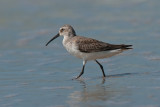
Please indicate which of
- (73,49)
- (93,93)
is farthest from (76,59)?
(93,93)

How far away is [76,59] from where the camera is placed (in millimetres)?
16406

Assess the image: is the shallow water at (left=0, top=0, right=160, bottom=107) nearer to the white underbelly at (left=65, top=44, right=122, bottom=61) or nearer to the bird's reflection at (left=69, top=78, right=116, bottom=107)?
the bird's reflection at (left=69, top=78, right=116, bottom=107)

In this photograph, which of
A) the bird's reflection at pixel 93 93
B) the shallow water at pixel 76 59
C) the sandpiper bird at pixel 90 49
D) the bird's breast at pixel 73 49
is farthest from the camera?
the bird's breast at pixel 73 49

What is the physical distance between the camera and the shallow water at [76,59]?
1108 cm

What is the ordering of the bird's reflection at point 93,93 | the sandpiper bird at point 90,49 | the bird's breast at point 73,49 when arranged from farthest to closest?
the bird's breast at point 73,49
the sandpiper bird at point 90,49
the bird's reflection at point 93,93

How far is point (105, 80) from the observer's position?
42.9ft

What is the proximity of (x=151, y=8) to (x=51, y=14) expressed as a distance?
3558 millimetres

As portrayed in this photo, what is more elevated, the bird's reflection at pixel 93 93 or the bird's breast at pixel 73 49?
the bird's breast at pixel 73 49

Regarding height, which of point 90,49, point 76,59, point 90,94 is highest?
point 90,49

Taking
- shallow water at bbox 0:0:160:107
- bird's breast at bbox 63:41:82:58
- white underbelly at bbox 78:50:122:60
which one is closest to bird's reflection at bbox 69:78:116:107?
shallow water at bbox 0:0:160:107

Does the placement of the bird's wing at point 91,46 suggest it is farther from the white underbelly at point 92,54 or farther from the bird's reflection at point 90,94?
the bird's reflection at point 90,94

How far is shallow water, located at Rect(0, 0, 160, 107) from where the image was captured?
36.3 feet

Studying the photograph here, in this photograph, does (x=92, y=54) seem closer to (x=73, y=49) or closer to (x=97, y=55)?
(x=97, y=55)

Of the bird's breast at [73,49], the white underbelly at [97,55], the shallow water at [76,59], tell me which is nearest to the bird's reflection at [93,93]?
the shallow water at [76,59]
